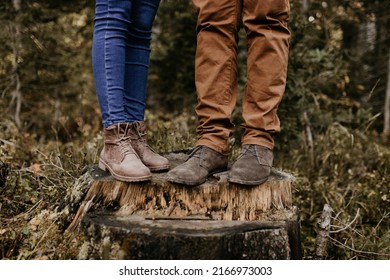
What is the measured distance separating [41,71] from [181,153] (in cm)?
323

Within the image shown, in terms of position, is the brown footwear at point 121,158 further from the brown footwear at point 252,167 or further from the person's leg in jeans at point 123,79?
the brown footwear at point 252,167

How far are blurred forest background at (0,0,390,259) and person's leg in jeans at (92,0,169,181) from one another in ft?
1.55

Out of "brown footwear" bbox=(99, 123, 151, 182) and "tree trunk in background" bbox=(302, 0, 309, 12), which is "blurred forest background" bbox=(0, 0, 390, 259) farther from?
"brown footwear" bbox=(99, 123, 151, 182)

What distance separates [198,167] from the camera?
2.38 m

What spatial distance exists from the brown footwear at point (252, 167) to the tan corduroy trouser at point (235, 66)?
45 mm

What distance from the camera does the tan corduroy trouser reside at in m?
2.40

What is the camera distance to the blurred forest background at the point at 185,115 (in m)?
3.00

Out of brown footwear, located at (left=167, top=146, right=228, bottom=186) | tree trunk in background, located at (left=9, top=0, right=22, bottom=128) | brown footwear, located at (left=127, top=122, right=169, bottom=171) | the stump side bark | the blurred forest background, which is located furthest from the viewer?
tree trunk in background, located at (left=9, top=0, right=22, bottom=128)

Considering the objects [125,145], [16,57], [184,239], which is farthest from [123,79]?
[16,57]

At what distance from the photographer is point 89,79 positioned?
7.32 m

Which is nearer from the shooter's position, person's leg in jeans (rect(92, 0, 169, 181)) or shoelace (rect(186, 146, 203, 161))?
person's leg in jeans (rect(92, 0, 169, 181))

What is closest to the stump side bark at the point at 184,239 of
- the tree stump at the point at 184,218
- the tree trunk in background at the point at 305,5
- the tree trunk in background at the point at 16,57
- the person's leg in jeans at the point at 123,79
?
the tree stump at the point at 184,218

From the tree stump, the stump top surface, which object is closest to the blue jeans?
the stump top surface
